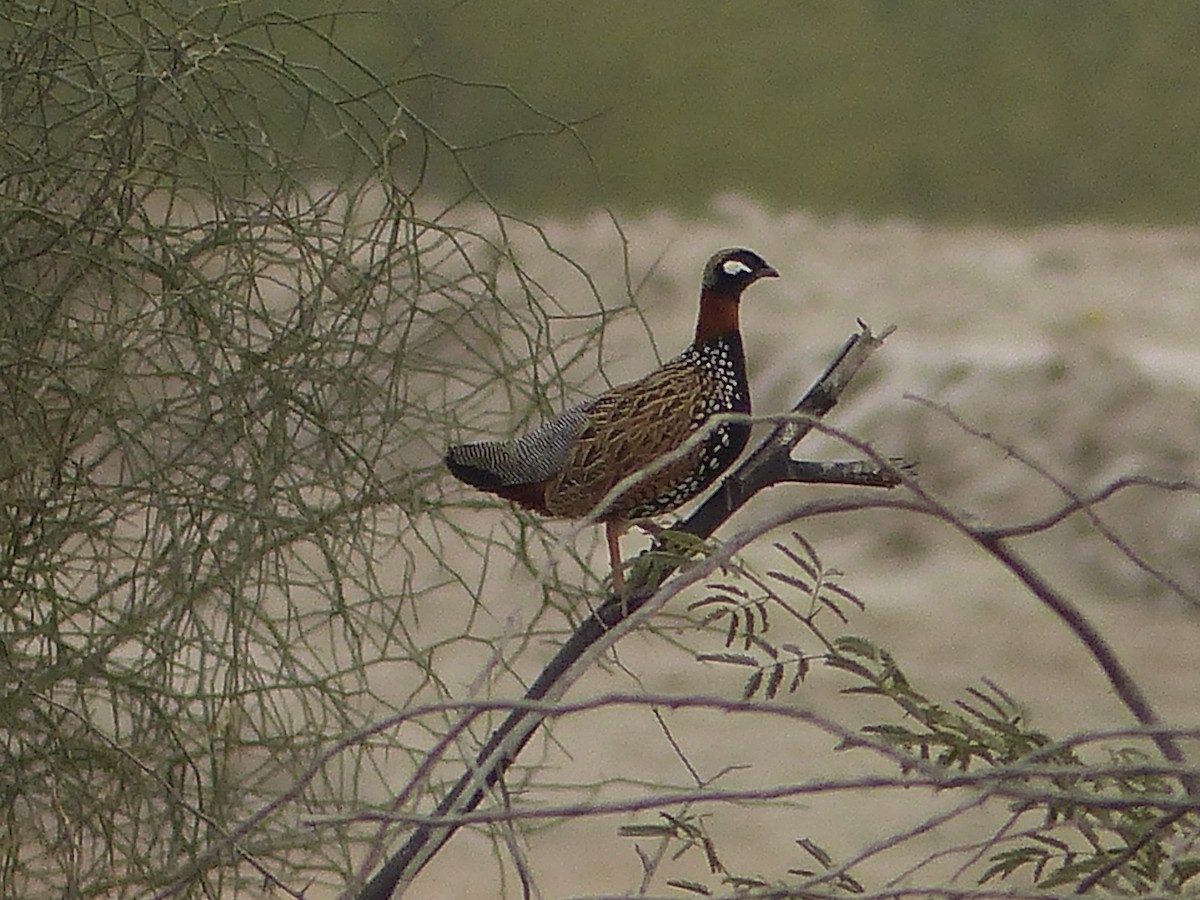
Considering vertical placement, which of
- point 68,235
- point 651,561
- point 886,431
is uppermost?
point 886,431

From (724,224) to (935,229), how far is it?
264mm

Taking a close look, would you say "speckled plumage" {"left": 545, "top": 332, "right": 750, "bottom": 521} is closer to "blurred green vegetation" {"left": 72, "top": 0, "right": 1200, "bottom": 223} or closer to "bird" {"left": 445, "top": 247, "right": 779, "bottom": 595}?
"bird" {"left": 445, "top": 247, "right": 779, "bottom": 595}

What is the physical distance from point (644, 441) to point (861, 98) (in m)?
1.46

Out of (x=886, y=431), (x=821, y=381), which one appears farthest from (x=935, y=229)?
(x=821, y=381)

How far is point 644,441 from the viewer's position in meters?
0.46

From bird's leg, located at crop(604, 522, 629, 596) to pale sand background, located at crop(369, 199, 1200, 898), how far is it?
3.14 ft

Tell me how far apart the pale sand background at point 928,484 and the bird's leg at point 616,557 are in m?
0.96

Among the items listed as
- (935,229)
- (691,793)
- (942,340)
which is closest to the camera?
(691,793)

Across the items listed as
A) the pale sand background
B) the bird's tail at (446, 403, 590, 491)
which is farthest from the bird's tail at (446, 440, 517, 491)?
the pale sand background

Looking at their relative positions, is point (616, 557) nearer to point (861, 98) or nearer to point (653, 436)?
point (653, 436)

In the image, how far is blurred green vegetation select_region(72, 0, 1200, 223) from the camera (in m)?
1.70

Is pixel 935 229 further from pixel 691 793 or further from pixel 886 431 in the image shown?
pixel 691 793

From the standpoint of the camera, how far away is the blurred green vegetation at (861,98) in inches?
66.9

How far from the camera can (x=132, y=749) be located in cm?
61
